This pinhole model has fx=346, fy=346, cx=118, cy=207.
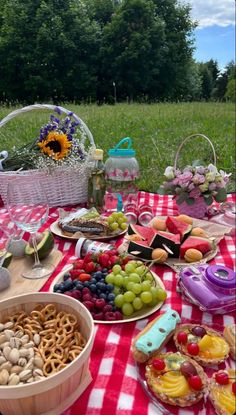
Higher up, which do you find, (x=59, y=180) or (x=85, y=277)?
(x=59, y=180)

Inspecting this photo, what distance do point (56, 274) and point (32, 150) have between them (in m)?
0.84

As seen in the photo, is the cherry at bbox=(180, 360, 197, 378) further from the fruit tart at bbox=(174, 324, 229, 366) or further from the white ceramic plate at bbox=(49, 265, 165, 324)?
the white ceramic plate at bbox=(49, 265, 165, 324)

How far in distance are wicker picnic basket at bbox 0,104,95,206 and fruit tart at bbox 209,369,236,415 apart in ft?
3.92

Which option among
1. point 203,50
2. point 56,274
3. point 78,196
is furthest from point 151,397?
point 203,50

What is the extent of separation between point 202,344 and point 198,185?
855 mm

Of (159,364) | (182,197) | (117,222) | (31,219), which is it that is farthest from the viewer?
(182,197)

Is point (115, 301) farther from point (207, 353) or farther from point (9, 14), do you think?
point (9, 14)

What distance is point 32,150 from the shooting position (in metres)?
1.73

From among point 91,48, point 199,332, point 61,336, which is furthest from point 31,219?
point 91,48

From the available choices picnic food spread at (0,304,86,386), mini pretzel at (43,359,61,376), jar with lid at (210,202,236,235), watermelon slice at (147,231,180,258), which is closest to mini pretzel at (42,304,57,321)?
picnic food spread at (0,304,86,386)

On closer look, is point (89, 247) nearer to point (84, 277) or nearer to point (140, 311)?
point (84, 277)

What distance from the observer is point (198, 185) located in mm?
1463

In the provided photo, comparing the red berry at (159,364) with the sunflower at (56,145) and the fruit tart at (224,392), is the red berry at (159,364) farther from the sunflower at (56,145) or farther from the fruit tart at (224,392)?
the sunflower at (56,145)

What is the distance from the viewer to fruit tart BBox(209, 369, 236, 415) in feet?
1.89
